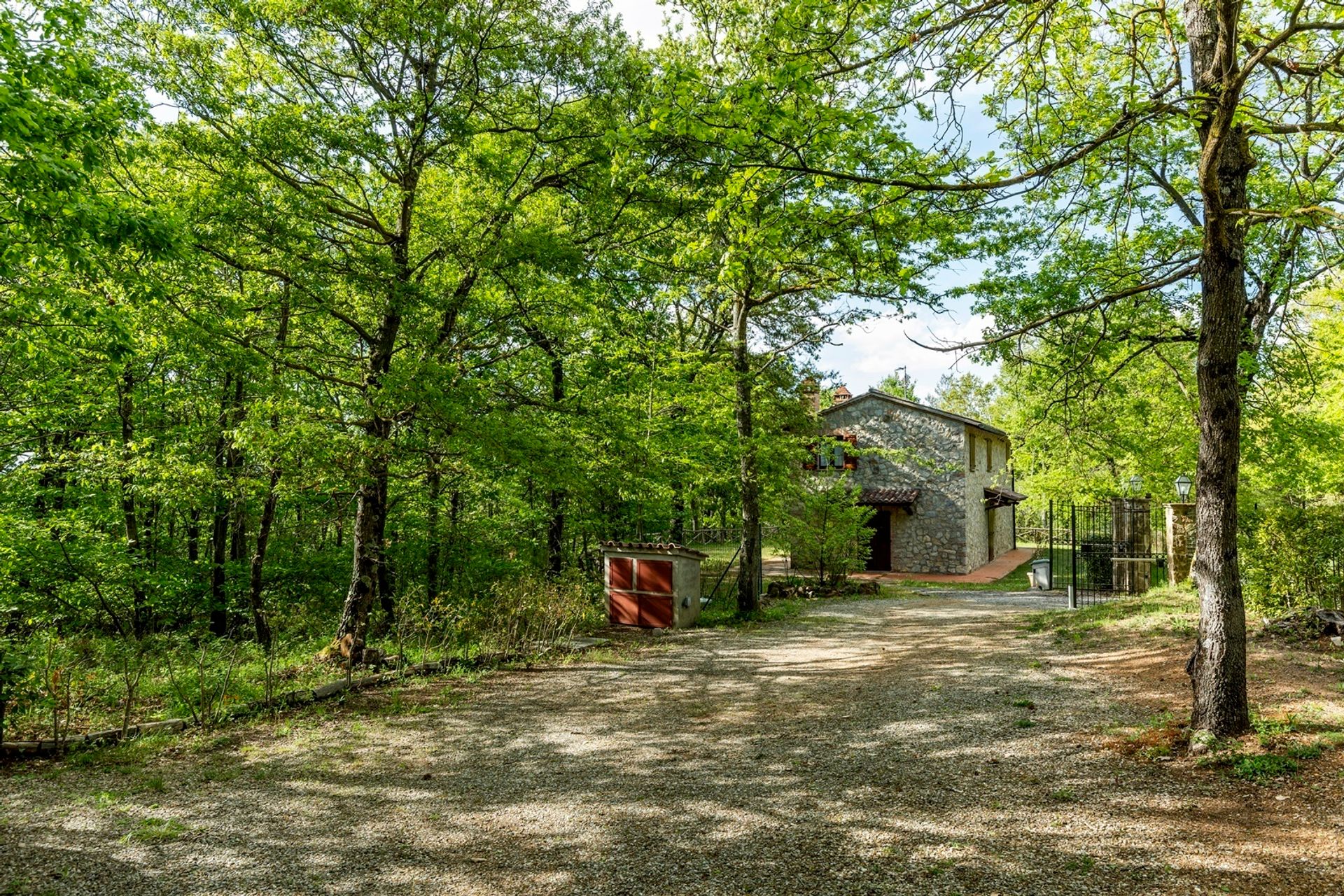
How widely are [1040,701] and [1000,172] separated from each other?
15.5 feet

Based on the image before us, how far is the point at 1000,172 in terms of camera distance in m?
5.01

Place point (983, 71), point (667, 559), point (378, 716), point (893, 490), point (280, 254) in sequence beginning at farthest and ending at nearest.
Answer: point (893, 490) → point (667, 559) → point (280, 254) → point (378, 716) → point (983, 71)

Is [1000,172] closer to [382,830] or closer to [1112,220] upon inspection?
[1112,220]

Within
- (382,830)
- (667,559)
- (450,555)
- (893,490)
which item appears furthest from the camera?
(893,490)

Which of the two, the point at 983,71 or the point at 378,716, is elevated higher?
the point at 983,71

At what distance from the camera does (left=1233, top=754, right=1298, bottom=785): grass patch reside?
438cm

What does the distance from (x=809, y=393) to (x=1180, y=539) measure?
10126mm

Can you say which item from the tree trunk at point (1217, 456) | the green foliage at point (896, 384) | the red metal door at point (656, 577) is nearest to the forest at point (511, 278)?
the tree trunk at point (1217, 456)

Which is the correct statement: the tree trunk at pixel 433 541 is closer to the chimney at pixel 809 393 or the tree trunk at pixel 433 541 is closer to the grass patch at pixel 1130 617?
the grass patch at pixel 1130 617

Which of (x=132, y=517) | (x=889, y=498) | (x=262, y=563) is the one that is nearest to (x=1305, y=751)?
(x=262, y=563)

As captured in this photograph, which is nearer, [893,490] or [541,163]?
[541,163]

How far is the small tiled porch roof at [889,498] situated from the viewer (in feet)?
79.2

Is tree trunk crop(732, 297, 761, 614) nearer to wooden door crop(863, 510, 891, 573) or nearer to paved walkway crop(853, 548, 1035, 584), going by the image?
paved walkway crop(853, 548, 1035, 584)

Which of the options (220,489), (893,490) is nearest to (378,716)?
(220,489)
